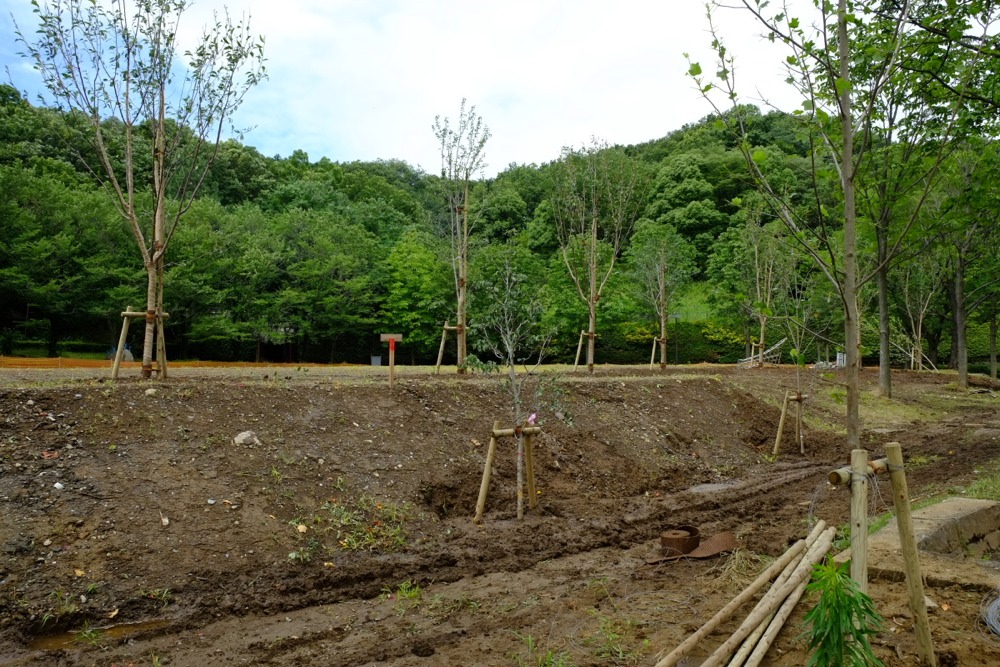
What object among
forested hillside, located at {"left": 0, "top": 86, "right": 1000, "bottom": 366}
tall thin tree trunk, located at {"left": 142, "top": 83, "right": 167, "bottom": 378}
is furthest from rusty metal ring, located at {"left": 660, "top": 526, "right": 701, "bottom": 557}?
forested hillside, located at {"left": 0, "top": 86, "right": 1000, "bottom": 366}

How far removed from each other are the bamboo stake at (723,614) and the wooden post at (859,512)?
72 cm

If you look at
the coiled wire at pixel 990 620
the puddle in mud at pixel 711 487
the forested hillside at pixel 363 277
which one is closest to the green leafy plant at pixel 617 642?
the coiled wire at pixel 990 620

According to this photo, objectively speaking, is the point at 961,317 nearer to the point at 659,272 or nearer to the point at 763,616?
the point at 659,272

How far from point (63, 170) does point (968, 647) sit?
35.7 meters

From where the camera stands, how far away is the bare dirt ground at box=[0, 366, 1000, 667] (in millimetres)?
4617

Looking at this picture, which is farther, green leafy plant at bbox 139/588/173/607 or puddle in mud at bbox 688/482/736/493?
puddle in mud at bbox 688/482/736/493

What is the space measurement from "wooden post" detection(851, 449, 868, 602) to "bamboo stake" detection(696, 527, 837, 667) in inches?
13.5

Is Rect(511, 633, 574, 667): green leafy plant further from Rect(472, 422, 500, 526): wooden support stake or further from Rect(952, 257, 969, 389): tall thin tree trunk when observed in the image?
Rect(952, 257, 969, 389): tall thin tree trunk

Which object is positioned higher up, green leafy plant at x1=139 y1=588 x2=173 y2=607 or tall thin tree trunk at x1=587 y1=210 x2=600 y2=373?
tall thin tree trunk at x1=587 y1=210 x2=600 y2=373

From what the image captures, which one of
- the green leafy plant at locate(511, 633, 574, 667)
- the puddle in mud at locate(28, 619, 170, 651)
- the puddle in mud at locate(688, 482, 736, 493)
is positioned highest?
the green leafy plant at locate(511, 633, 574, 667)

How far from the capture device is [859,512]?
342 cm

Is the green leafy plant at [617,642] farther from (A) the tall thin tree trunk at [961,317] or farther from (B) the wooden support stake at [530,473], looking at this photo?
(A) the tall thin tree trunk at [961,317]

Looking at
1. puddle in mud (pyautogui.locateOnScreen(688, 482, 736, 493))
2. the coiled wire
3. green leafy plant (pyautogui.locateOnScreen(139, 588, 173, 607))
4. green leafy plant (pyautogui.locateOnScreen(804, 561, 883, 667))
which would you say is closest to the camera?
green leafy plant (pyautogui.locateOnScreen(804, 561, 883, 667))

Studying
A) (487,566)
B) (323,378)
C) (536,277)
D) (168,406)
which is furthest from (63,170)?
(487,566)
